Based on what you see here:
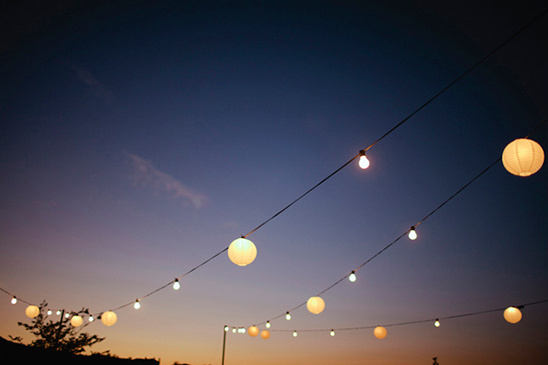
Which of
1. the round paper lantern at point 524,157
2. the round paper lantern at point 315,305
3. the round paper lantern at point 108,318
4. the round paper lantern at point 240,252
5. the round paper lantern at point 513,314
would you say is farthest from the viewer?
the round paper lantern at point 108,318

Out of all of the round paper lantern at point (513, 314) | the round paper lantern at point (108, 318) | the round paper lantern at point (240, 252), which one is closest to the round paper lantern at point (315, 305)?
the round paper lantern at point (240, 252)

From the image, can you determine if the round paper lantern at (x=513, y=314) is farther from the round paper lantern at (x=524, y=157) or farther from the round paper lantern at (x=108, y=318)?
the round paper lantern at (x=108, y=318)

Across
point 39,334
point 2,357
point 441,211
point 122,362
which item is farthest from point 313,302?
point 39,334

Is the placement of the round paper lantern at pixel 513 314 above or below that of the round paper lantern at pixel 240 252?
below

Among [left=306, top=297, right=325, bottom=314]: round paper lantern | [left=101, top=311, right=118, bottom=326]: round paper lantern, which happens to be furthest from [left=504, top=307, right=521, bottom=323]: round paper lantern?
[left=101, top=311, right=118, bottom=326]: round paper lantern

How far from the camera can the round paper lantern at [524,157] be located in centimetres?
340

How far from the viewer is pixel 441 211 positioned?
39.3 feet

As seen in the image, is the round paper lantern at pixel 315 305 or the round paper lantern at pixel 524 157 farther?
the round paper lantern at pixel 315 305

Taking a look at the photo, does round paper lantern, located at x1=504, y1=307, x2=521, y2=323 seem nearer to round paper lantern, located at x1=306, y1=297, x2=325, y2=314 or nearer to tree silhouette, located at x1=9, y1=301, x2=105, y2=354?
round paper lantern, located at x1=306, y1=297, x2=325, y2=314

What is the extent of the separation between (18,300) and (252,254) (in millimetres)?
10015

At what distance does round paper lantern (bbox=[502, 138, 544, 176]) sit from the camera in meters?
3.40

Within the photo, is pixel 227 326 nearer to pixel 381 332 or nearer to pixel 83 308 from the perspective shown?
pixel 83 308

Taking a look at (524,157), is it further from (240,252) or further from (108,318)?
(108,318)

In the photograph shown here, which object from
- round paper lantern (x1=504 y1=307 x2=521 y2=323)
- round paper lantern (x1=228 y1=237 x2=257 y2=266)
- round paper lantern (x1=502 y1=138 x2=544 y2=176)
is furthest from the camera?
round paper lantern (x1=504 y1=307 x2=521 y2=323)
